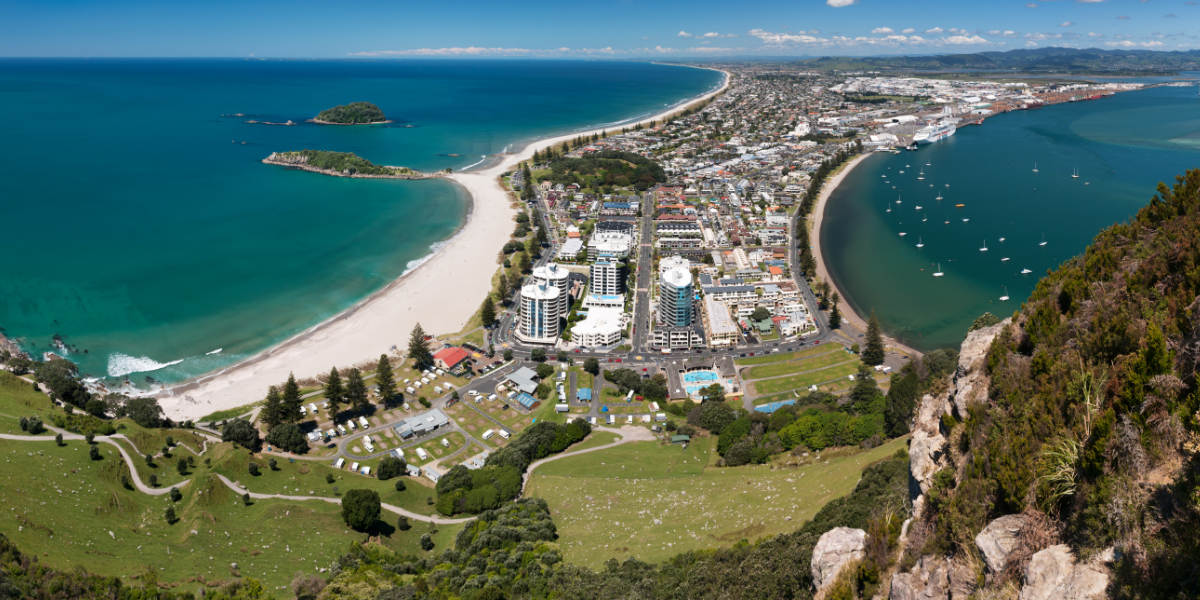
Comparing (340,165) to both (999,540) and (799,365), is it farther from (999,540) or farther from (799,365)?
(999,540)

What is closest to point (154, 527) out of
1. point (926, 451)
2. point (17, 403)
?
point (17, 403)

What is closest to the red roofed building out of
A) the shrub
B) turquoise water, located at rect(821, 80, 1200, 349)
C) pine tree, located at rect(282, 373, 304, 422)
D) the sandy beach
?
the sandy beach

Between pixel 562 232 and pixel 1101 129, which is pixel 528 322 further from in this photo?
pixel 1101 129

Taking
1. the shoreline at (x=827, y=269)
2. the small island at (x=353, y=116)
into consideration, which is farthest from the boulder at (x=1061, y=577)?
the small island at (x=353, y=116)

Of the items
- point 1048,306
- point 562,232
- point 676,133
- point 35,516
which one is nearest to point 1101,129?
point 676,133

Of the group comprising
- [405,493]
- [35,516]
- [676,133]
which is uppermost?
[676,133]

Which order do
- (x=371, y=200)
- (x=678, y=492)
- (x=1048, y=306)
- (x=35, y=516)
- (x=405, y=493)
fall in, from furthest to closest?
(x=371, y=200)
(x=405, y=493)
(x=678, y=492)
(x=35, y=516)
(x=1048, y=306)

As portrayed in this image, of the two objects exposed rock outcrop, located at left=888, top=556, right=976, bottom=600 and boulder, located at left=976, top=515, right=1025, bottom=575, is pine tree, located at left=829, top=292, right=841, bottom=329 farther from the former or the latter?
boulder, located at left=976, top=515, right=1025, bottom=575

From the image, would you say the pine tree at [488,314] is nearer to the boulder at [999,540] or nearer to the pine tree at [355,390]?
A: the pine tree at [355,390]
